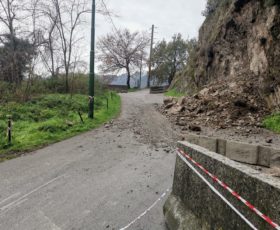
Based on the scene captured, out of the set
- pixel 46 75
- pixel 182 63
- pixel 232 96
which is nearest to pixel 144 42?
pixel 182 63

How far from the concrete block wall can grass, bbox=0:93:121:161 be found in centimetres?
580

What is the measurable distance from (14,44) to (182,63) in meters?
27.0

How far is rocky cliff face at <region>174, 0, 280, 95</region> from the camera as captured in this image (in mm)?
11406

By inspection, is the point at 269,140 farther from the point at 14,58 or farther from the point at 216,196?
the point at 14,58

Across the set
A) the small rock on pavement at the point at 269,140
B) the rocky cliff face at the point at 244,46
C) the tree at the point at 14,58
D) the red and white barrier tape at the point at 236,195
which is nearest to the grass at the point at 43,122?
the tree at the point at 14,58

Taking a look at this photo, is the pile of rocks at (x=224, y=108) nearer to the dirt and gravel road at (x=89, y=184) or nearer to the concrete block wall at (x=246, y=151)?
the dirt and gravel road at (x=89, y=184)

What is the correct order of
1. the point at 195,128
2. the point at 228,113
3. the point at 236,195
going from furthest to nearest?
1. the point at 228,113
2. the point at 195,128
3. the point at 236,195

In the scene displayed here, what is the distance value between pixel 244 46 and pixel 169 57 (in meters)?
25.7

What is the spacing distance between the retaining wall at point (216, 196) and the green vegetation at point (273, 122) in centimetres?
691

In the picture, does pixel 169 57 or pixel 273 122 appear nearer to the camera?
pixel 273 122

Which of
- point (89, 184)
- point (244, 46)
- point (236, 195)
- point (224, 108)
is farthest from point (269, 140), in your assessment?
point (244, 46)

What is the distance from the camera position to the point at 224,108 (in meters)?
11.9

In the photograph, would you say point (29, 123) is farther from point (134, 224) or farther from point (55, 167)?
point (134, 224)

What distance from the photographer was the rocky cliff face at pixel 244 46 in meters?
11.4
